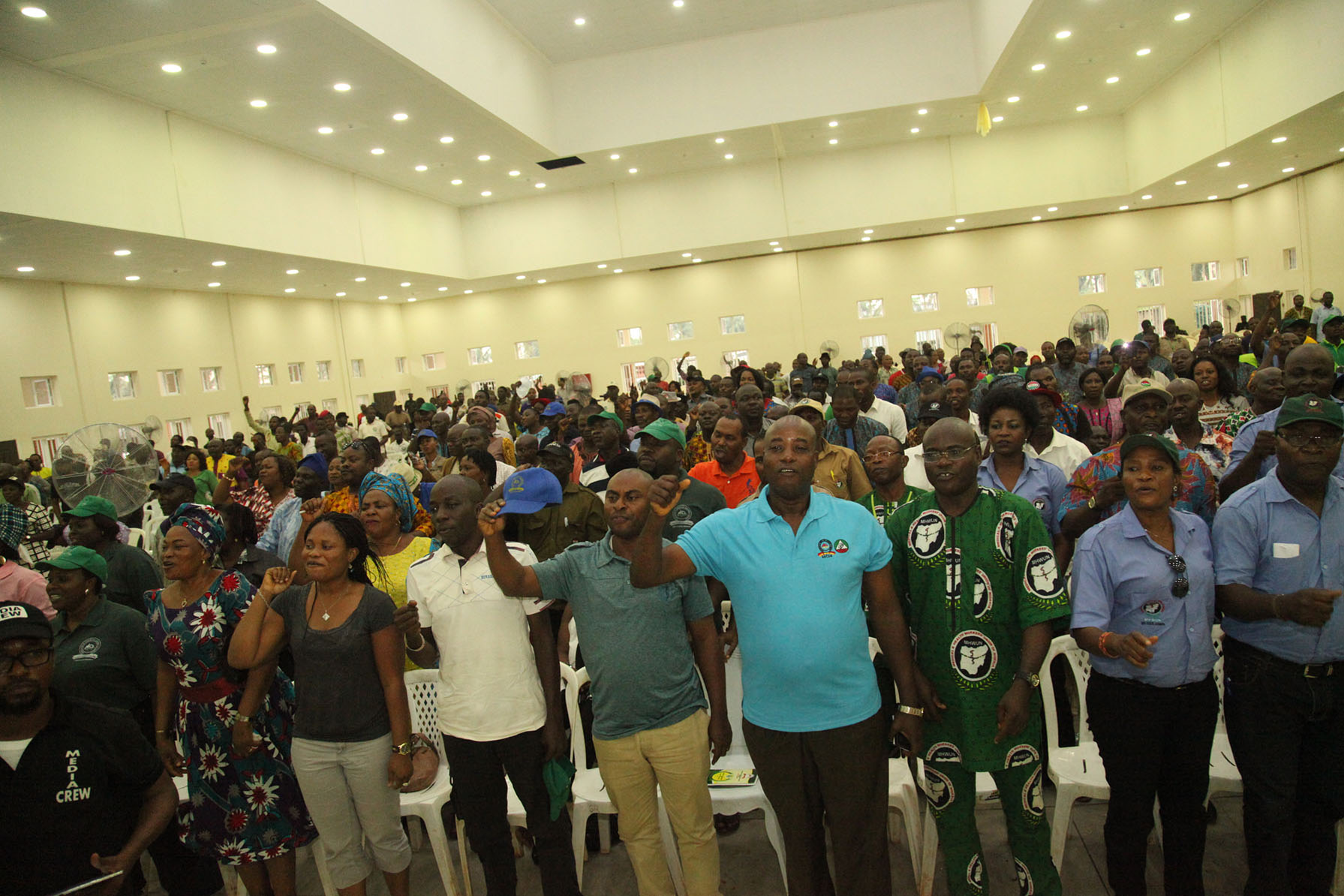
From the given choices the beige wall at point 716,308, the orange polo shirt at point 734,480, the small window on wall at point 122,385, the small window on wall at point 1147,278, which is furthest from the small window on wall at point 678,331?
the orange polo shirt at point 734,480

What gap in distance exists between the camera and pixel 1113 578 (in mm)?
2574

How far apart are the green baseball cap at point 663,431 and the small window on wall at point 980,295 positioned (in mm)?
18078

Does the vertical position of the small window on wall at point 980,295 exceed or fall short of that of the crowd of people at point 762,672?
it exceeds it

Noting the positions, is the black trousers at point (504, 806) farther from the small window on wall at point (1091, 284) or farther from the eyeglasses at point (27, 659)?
the small window on wall at point (1091, 284)

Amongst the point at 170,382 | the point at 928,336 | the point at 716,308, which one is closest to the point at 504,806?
the point at 170,382

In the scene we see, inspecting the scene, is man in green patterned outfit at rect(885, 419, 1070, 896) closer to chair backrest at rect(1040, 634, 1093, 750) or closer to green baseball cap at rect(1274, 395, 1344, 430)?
chair backrest at rect(1040, 634, 1093, 750)

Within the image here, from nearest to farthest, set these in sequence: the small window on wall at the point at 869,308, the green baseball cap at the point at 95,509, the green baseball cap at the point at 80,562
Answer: the green baseball cap at the point at 80,562, the green baseball cap at the point at 95,509, the small window on wall at the point at 869,308

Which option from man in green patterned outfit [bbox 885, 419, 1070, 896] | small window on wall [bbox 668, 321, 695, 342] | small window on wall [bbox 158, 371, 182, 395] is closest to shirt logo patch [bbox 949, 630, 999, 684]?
man in green patterned outfit [bbox 885, 419, 1070, 896]

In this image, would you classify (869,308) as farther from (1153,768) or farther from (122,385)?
(1153,768)

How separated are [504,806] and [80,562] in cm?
209

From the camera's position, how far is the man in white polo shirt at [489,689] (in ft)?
9.44

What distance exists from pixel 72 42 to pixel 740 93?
10.3 metres

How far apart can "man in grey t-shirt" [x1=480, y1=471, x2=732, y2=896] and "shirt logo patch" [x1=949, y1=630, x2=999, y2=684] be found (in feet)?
2.64

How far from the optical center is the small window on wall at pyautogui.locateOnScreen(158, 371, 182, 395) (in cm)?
1520
